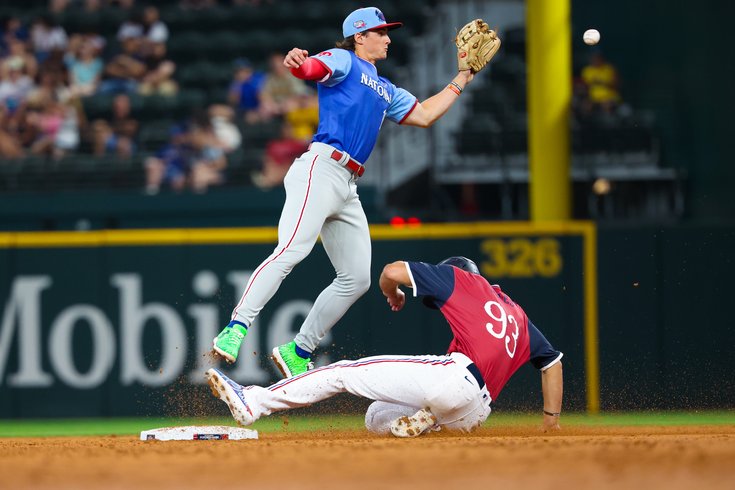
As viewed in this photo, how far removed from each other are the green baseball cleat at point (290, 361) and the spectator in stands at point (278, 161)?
429cm

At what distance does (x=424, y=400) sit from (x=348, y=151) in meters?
1.43

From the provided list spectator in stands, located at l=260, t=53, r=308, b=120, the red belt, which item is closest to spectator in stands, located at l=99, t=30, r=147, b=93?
spectator in stands, located at l=260, t=53, r=308, b=120

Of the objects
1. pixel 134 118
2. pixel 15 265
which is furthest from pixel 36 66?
pixel 15 265

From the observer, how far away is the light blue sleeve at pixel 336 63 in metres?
6.50

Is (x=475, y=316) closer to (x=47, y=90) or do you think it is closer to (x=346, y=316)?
(x=346, y=316)

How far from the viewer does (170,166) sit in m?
11.6

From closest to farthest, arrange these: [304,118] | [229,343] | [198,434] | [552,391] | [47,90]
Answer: [229,343]
[198,434]
[552,391]
[304,118]
[47,90]

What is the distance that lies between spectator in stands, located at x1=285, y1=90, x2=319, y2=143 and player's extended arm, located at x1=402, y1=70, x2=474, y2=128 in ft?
14.2

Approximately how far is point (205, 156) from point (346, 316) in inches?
106

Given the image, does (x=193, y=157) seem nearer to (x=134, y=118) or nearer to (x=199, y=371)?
(x=134, y=118)

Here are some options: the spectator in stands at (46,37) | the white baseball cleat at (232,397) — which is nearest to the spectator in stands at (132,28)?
the spectator in stands at (46,37)

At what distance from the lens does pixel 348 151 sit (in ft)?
22.0

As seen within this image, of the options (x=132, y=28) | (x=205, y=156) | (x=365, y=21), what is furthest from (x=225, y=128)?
(x=365, y=21)

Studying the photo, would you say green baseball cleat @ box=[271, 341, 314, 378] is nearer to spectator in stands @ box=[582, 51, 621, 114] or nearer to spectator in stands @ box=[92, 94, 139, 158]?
spectator in stands @ box=[92, 94, 139, 158]
